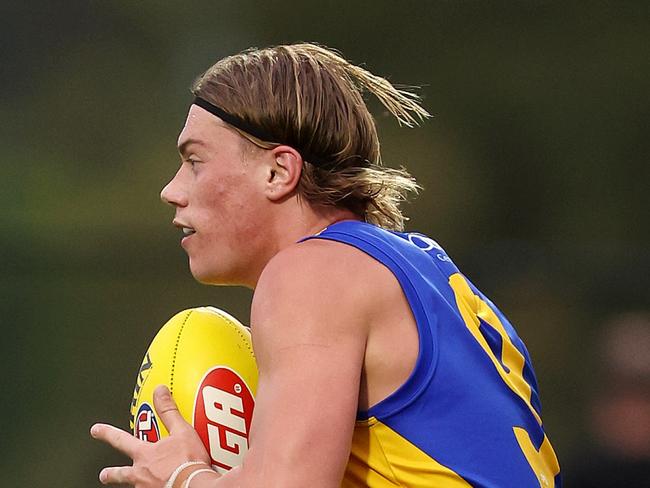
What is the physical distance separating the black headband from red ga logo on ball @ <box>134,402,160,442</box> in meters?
0.58

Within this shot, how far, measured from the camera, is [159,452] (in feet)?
6.22

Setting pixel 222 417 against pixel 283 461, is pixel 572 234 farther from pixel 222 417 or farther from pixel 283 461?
pixel 283 461

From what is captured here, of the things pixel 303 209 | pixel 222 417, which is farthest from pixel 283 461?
pixel 303 209

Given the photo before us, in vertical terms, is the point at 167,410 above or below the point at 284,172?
below

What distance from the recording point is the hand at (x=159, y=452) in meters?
1.87

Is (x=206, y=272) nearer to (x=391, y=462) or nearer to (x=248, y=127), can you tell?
(x=248, y=127)

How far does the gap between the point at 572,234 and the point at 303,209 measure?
2.42 metres

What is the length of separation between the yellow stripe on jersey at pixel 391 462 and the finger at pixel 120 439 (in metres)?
0.40

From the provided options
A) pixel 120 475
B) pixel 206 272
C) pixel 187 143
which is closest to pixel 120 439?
pixel 120 475

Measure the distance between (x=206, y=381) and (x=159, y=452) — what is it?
0.22 meters

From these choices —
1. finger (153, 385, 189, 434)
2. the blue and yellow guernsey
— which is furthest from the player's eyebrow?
finger (153, 385, 189, 434)

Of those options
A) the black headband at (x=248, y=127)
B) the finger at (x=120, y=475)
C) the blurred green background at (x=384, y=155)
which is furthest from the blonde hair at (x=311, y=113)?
the blurred green background at (x=384, y=155)

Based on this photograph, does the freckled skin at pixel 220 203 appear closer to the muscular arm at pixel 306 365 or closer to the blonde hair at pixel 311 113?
the blonde hair at pixel 311 113

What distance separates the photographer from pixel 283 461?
1.62 m
